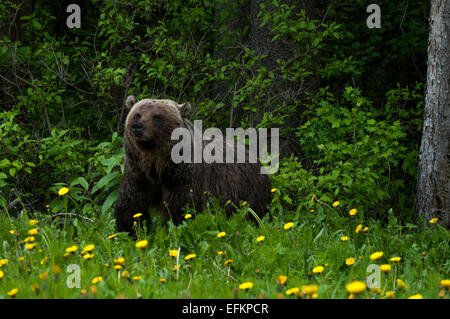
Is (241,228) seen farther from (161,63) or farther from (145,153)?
(161,63)

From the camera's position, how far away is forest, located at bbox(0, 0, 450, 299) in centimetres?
343

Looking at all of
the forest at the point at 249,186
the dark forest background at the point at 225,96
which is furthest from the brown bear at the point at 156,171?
the dark forest background at the point at 225,96

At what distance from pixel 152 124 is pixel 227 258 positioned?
1812mm

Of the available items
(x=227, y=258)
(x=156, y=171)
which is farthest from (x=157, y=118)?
(x=227, y=258)

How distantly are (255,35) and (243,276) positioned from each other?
584 centimetres

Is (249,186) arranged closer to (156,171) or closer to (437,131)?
(156,171)

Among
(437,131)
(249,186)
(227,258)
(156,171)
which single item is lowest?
(227,258)

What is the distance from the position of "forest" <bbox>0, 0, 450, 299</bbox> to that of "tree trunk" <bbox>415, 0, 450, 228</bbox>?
0.05 ft

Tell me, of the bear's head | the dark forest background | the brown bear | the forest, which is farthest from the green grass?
the dark forest background

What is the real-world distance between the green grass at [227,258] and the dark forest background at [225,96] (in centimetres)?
160

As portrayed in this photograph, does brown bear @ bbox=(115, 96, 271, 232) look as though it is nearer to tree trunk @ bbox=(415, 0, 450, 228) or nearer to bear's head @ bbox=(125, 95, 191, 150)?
bear's head @ bbox=(125, 95, 191, 150)

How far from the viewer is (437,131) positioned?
18.2 feet

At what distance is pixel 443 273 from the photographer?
388cm
